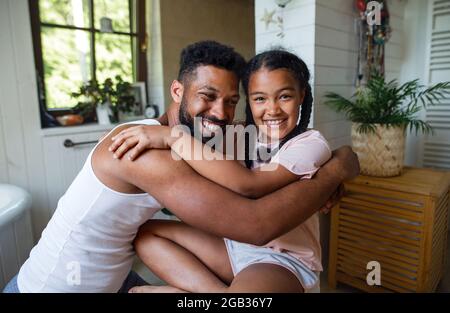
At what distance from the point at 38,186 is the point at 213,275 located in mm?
1805

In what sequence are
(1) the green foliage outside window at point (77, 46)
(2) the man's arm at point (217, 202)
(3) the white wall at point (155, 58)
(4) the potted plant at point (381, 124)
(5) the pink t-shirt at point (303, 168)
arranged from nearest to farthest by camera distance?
(2) the man's arm at point (217, 202) → (5) the pink t-shirt at point (303, 168) → (4) the potted plant at point (381, 124) → (1) the green foliage outside window at point (77, 46) → (3) the white wall at point (155, 58)

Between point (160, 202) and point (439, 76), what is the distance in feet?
8.28

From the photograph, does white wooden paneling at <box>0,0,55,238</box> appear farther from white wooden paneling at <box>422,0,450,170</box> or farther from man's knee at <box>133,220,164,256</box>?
white wooden paneling at <box>422,0,450,170</box>

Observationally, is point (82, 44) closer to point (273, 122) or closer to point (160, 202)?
point (273, 122)

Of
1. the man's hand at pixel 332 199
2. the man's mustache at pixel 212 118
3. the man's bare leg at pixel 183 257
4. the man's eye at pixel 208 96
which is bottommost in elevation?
the man's bare leg at pixel 183 257

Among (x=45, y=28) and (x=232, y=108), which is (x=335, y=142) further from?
(x=45, y=28)

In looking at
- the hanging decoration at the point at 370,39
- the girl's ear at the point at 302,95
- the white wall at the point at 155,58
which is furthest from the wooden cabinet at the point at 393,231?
the white wall at the point at 155,58

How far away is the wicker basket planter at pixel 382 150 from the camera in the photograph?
192cm

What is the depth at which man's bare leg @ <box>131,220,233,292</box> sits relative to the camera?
0.96 metres

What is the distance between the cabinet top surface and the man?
91 cm

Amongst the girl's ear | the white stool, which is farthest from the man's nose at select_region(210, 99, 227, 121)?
the white stool

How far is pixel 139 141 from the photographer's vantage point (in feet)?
2.91

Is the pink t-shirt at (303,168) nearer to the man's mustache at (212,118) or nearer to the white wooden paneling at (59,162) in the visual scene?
the man's mustache at (212,118)

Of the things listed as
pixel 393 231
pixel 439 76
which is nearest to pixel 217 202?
pixel 393 231
